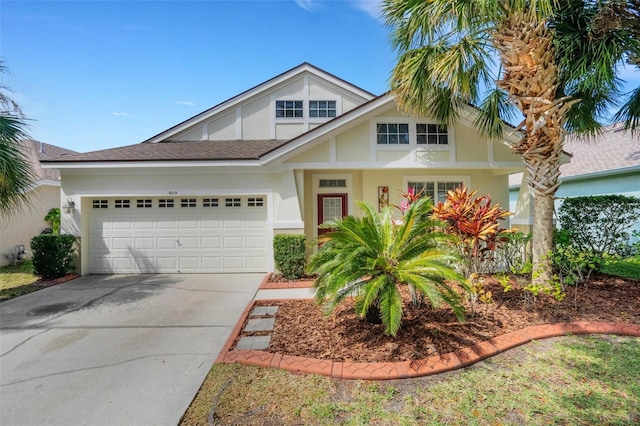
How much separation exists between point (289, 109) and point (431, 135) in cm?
654

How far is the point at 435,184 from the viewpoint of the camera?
10078 mm

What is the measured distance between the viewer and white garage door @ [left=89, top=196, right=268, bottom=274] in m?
9.45

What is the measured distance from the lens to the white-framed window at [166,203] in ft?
31.0

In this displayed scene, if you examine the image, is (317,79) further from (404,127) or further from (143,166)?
(143,166)

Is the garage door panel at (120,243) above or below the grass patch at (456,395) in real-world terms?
above

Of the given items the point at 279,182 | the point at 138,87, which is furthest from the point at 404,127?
the point at 138,87

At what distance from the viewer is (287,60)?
13.1 m

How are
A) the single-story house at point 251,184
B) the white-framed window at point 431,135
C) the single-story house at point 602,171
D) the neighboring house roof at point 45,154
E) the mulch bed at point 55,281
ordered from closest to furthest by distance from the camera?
the mulch bed at point 55,281, the single-story house at point 251,184, the white-framed window at point 431,135, the single-story house at point 602,171, the neighboring house roof at point 45,154

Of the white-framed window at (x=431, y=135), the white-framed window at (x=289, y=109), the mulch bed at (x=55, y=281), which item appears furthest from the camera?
the white-framed window at (x=289, y=109)

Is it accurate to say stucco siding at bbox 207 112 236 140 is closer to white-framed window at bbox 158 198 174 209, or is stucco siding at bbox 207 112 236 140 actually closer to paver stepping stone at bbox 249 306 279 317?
white-framed window at bbox 158 198 174 209

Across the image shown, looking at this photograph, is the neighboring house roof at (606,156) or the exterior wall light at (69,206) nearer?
the exterior wall light at (69,206)

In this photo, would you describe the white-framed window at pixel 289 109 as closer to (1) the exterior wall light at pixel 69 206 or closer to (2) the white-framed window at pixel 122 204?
(2) the white-framed window at pixel 122 204

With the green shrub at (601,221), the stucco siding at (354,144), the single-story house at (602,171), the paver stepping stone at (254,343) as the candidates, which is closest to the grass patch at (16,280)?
the paver stepping stone at (254,343)

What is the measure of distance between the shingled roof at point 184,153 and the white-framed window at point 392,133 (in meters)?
3.21
